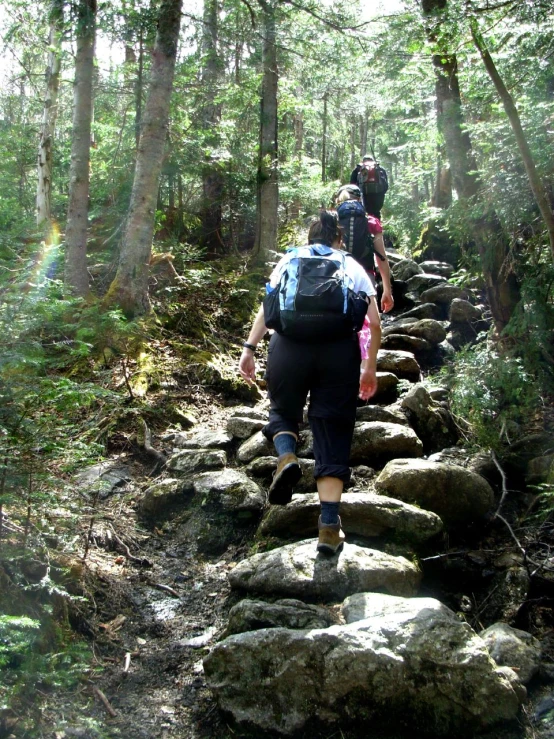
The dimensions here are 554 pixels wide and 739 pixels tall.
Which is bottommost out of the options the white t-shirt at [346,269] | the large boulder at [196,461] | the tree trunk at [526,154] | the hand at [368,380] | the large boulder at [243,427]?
the large boulder at [196,461]

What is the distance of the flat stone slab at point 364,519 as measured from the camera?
438cm

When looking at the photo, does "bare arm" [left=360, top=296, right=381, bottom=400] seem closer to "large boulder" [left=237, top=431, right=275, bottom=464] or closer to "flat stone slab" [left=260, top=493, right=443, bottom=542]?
"flat stone slab" [left=260, top=493, right=443, bottom=542]

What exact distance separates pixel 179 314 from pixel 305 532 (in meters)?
5.10

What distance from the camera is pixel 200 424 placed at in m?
7.03

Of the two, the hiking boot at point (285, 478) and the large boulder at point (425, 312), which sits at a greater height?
the large boulder at point (425, 312)

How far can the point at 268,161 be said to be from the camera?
12.7 m

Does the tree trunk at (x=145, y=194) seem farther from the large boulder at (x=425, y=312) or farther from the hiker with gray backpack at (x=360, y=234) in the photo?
the large boulder at (x=425, y=312)

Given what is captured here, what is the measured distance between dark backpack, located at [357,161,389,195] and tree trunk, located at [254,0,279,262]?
4751 mm

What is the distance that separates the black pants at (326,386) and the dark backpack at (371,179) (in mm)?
4466

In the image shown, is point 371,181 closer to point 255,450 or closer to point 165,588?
point 255,450


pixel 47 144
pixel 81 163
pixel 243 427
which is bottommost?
pixel 243 427

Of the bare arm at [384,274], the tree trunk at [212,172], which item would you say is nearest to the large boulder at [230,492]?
the bare arm at [384,274]

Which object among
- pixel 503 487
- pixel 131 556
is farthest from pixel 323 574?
pixel 503 487

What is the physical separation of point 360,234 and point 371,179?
1953 millimetres
